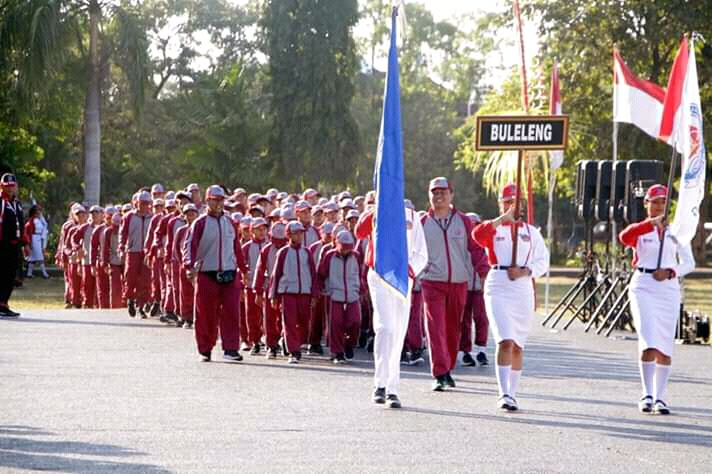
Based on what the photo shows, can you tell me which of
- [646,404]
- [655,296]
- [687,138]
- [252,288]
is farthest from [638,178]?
[646,404]

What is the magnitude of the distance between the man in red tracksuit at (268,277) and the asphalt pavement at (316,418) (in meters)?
0.40

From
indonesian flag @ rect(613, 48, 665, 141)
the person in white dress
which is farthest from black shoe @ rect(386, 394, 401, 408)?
the person in white dress

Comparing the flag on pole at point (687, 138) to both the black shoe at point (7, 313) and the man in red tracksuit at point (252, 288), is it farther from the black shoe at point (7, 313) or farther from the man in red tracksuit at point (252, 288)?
the black shoe at point (7, 313)

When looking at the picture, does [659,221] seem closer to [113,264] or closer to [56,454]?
[56,454]

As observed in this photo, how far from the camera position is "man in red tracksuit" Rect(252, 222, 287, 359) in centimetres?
1958

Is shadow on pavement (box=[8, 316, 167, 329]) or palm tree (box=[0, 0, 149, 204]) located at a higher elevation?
palm tree (box=[0, 0, 149, 204])

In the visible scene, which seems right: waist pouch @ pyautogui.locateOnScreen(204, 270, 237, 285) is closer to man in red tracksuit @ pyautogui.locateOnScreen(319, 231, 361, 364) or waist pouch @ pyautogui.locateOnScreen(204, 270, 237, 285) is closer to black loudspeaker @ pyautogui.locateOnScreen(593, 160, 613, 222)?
man in red tracksuit @ pyautogui.locateOnScreen(319, 231, 361, 364)

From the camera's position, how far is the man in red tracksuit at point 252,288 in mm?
20438

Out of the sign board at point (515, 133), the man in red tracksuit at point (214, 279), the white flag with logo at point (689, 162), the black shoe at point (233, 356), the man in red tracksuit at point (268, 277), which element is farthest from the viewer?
the man in red tracksuit at point (268, 277)

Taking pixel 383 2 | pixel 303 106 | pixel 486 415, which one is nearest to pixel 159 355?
pixel 486 415

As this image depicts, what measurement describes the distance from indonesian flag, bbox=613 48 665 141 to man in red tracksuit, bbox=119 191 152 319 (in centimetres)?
781

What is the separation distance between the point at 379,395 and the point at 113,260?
14.6 m

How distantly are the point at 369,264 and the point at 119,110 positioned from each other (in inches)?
1946

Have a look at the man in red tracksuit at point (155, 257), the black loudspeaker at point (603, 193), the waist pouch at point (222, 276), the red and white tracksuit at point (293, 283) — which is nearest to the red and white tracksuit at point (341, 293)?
the red and white tracksuit at point (293, 283)
